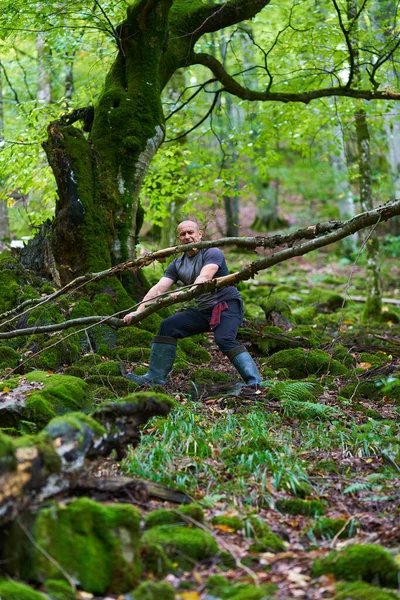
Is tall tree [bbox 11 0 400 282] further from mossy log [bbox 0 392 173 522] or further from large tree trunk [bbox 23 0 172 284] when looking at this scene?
mossy log [bbox 0 392 173 522]

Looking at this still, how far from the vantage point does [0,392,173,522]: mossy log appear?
3094 millimetres

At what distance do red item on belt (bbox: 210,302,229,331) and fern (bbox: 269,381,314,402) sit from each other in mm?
967

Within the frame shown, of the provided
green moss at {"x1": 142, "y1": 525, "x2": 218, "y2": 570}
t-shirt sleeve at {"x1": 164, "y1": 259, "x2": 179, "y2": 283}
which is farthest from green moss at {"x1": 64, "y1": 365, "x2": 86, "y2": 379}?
green moss at {"x1": 142, "y1": 525, "x2": 218, "y2": 570}

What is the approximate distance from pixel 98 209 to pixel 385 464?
562 cm

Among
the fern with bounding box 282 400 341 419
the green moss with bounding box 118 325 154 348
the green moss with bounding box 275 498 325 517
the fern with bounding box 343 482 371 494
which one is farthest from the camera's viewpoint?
the green moss with bounding box 118 325 154 348

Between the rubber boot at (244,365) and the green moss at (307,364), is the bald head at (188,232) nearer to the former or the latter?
the rubber boot at (244,365)

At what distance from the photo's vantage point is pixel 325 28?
1098 centimetres

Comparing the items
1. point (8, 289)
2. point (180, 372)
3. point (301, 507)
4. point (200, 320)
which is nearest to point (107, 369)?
point (180, 372)

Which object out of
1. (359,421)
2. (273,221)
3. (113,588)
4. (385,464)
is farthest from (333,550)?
(273,221)

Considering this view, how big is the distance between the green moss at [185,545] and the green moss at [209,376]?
3.96 m

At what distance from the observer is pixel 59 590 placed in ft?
9.61

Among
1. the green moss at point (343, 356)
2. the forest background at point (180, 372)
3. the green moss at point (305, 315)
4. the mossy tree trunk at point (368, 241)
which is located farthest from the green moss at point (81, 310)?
the mossy tree trunk at point (368, 241)

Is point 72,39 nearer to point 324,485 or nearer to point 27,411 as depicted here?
point 27,411

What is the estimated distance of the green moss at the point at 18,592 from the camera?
2793mm
